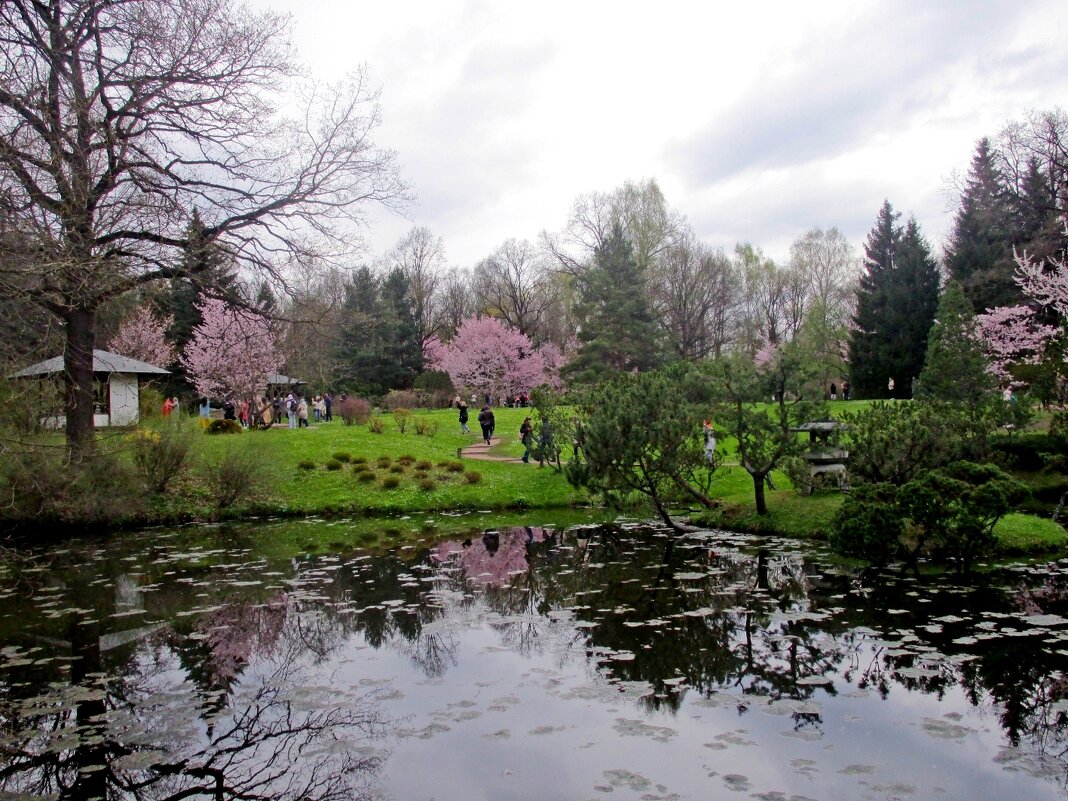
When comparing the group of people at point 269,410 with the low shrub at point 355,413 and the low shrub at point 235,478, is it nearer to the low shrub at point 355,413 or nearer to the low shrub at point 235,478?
the low shrub at point 355,413

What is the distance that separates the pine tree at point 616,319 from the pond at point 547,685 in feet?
108

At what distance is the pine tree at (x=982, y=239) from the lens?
3488 centimetres

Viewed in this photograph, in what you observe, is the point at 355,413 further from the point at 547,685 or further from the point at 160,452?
the point at 547,685

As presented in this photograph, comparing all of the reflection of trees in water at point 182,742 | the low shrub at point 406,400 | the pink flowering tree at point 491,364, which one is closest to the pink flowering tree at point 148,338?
A: the low shrub at point 406,400

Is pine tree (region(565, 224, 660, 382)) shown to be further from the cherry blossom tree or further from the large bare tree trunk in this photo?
the large bare tree trunk

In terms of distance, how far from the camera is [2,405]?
599 inches

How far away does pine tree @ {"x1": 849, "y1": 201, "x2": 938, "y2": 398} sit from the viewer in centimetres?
4100

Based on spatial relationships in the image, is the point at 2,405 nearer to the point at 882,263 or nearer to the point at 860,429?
the point at 860,429

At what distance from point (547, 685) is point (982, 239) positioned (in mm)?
39553

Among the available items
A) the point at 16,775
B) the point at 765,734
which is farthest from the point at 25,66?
the point at 765,734

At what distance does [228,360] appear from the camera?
122 ft

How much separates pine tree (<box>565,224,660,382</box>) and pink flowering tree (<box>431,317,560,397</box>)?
981cm

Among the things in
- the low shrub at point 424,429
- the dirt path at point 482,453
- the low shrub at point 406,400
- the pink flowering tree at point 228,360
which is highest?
the pink flowering tree at point 228,360

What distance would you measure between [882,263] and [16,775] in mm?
45871
